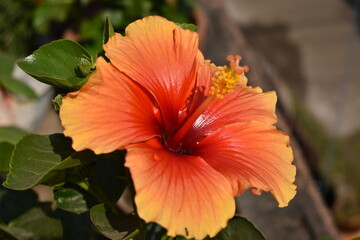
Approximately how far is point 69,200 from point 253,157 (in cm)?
35

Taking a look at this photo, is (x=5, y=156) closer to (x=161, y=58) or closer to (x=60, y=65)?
(x=60, y=65)

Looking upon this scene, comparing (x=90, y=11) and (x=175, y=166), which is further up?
(x=175, y=166)

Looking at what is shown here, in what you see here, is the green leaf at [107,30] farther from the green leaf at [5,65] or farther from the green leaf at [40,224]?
the green leaf at [5,65]

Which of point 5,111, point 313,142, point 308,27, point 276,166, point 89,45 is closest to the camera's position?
A: point 276,166

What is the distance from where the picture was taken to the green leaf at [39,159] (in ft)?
2.80

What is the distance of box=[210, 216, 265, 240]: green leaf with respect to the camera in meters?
0.96

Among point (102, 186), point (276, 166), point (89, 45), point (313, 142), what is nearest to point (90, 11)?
point (89, 45)

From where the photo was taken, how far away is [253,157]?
0.94 meters

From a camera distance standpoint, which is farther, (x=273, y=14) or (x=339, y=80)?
(x=273, y=14)

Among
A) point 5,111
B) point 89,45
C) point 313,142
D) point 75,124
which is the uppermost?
point 75,124

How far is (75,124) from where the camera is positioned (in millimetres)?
822

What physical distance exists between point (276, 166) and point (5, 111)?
1764 mm

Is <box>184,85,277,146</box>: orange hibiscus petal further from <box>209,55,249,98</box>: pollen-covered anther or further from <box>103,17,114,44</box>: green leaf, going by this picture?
<box>103,17,114,44</box>: green leaf

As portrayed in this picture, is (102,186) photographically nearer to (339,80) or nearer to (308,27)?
(339,80)
